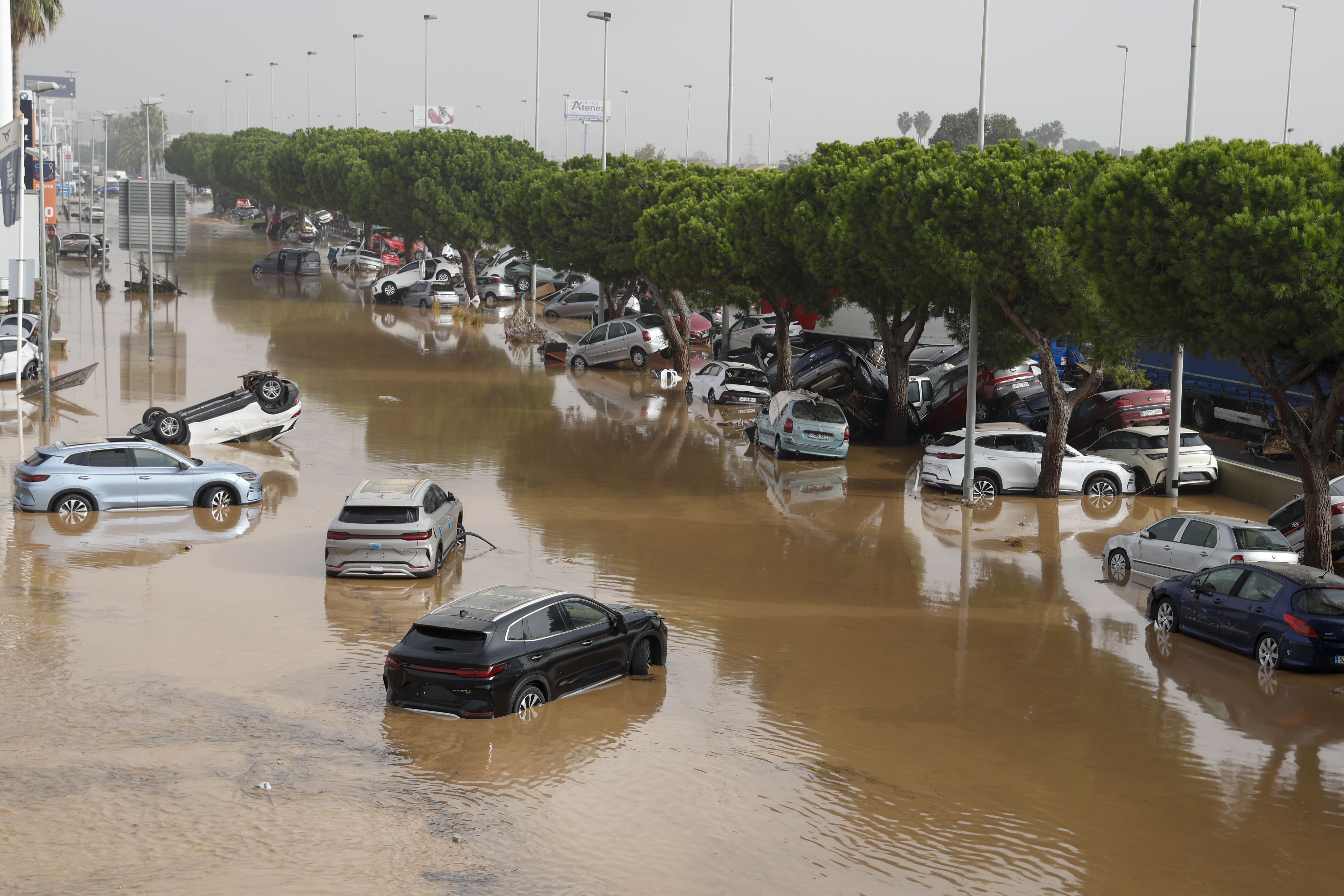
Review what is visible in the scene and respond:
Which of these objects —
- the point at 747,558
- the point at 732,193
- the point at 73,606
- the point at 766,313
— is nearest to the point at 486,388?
the point at 732,193

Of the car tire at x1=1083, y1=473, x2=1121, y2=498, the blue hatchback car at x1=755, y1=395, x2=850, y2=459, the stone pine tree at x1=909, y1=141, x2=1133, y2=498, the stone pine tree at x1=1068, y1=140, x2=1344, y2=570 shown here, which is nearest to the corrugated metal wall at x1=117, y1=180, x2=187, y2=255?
the blue hatchback car at x1=755, y1=395, x2=850, y2=459

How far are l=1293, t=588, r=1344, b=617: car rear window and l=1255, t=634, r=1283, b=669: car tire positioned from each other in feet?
1.64

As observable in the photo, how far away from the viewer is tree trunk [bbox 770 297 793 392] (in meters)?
34.7

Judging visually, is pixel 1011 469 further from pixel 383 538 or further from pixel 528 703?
pixel 528 703

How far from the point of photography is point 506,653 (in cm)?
1270

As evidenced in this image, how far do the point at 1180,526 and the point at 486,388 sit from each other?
23380mm

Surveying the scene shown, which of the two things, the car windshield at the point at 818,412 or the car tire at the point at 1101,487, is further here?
the car windshield at the point at 818,412

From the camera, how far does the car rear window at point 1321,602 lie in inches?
582

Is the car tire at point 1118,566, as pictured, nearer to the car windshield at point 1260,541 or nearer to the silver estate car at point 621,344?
the car windshield at point 1260,541

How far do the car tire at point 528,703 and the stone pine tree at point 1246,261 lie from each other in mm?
10132

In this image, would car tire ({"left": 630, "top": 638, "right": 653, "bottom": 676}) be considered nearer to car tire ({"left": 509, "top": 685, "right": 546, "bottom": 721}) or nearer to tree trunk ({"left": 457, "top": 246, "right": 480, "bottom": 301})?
car tire ({"left": 509, "top": 685, "right": 546, "bottom": 721})

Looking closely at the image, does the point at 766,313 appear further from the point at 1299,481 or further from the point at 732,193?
the point at 1299,481

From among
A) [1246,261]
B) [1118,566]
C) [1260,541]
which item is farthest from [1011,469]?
[1246,261]

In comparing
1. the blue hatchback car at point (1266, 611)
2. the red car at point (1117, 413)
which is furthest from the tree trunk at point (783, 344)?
the blue hatchback car at point (1266, 611)
